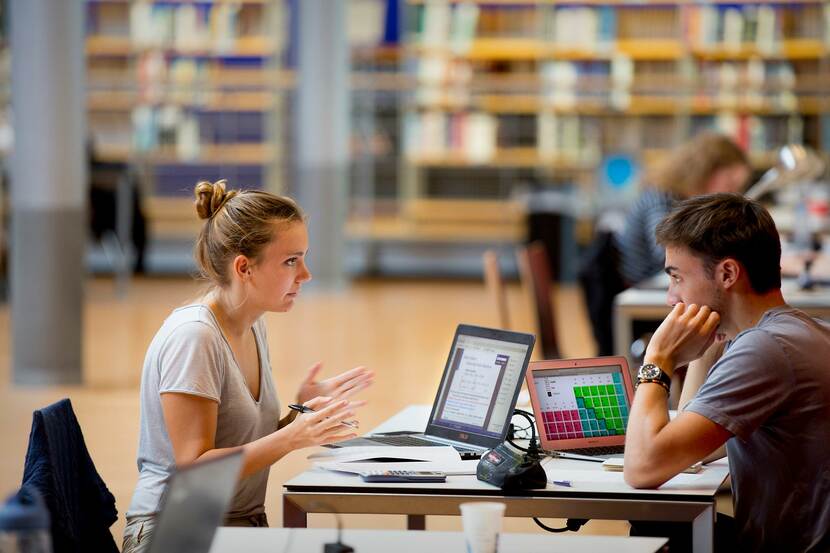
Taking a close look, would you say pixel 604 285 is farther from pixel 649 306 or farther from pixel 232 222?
pixel 232 222

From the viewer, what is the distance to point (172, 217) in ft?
40.5

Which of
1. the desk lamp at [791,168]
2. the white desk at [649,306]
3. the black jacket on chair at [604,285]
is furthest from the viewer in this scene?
the desk lamp at [791,168]

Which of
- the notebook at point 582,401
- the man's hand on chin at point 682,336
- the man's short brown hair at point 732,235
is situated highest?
the man's short brown hair at point 732,235

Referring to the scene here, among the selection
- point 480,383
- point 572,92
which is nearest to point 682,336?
point 480,383

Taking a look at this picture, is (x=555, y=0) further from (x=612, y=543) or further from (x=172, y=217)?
(x=612, y=543)

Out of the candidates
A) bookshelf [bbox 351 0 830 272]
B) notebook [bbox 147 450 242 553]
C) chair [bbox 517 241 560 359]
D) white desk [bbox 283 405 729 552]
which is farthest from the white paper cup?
bookshelf [bbox 351 0 830 272]

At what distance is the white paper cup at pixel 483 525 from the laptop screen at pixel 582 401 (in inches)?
Answer: 33.0

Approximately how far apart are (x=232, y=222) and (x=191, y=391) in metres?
0.36

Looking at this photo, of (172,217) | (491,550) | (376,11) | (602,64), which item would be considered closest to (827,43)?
(602,64)

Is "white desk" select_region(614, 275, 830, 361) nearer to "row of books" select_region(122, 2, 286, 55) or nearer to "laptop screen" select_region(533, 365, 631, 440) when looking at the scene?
"laptop screen" select_region(533, 365, 631, 440)

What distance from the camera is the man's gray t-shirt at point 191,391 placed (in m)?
2.41

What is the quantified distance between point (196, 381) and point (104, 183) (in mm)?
9071

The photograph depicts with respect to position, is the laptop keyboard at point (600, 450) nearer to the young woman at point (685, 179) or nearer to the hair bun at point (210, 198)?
the hair bun at point (210, 198)

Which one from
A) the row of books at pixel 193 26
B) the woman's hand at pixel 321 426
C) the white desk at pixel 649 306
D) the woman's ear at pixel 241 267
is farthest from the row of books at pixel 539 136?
the woman's hand at pixel 321 426
